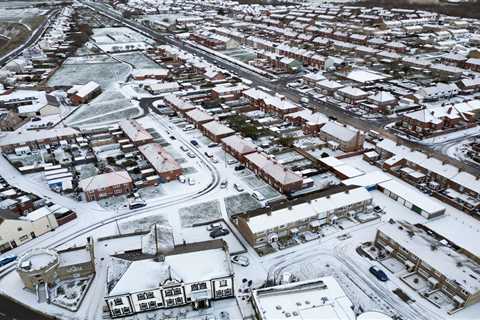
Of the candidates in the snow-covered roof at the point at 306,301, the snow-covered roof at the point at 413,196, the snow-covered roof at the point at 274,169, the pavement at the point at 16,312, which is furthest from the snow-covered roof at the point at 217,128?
the pavement at the point at 16,312

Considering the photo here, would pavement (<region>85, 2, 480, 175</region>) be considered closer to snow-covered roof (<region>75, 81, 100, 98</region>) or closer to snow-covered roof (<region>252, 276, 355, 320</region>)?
snow-covered roof (<region>252, 276, 355, 320</region>)

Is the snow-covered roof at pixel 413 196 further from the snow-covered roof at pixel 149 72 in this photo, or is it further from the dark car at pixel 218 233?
the snow-covered roof at pixel 149 72

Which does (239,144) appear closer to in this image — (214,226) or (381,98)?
(214,226)

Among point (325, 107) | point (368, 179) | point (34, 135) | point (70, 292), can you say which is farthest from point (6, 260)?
point (325, 107)

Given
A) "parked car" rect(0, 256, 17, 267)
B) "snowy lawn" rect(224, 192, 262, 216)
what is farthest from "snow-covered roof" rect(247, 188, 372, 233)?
"parked car" rect(0, 256, 17, 267)

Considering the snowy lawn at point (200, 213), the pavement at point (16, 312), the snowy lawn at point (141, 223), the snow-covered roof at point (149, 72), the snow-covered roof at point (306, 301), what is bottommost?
the pavement at point (16, 312)

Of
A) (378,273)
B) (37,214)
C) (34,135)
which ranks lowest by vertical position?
(378,273)
